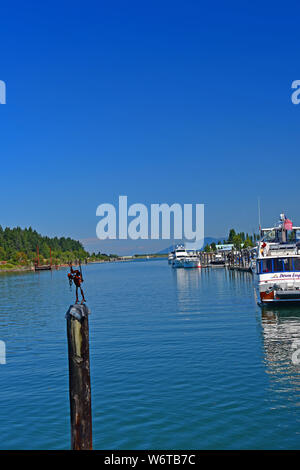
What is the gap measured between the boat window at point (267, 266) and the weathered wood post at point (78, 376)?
31.3m

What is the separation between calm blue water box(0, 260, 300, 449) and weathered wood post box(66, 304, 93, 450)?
3596 millimetres

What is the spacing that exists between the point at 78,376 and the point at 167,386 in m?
9.40

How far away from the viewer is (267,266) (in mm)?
39531

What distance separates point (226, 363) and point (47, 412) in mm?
9283

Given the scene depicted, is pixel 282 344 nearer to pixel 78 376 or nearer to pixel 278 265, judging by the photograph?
pixel 278 265

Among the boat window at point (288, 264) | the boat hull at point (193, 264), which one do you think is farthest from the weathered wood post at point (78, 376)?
the boat hull at point (193, 264)

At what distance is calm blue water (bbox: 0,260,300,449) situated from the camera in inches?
554

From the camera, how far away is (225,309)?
1715 inches

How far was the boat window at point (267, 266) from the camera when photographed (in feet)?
129

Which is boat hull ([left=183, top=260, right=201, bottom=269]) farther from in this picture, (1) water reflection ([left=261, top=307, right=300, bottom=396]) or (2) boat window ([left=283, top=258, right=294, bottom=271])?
(2) boat window ([left=283, top=258, right=294, bottom=271])

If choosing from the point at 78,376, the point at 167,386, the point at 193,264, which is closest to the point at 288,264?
the point at 167,386

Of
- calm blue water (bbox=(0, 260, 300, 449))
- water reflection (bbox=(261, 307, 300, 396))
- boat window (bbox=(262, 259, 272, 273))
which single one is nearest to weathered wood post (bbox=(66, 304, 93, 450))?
calm blue water (bbox=(0, 260, 300, 449))

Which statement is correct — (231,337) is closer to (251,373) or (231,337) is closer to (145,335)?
(145,335)

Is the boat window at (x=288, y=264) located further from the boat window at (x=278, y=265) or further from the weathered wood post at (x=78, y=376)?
the weathered wood post at (x=78, y=376)
